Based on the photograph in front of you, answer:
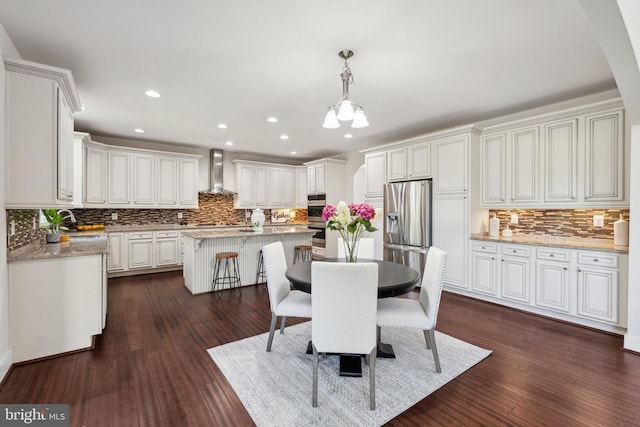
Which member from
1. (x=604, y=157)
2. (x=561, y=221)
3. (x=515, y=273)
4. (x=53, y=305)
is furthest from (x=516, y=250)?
(x=53, y=305)

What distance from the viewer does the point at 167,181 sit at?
5.95 metres

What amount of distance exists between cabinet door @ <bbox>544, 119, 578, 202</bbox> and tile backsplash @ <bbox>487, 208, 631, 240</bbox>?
39 centimetres

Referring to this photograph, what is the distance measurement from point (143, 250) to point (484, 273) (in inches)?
225

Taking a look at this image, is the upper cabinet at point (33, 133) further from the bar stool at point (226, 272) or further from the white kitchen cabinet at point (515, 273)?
the white kitchen cabinet at point (515, 273)

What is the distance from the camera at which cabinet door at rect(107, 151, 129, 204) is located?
5.38m

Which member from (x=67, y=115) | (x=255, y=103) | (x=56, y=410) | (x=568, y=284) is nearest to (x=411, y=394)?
(x=56, y=410)

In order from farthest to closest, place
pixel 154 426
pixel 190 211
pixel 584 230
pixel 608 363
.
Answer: pixel 190 211 → pixel 584 230 → pixel 608 363 → pixel 154 426

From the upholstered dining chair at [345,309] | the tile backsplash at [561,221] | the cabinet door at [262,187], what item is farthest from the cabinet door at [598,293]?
the cabinet door at [262,187]

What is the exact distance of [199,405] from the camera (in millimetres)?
1888

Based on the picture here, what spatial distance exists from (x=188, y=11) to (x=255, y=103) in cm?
176

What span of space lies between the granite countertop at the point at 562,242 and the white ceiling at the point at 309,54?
1740mm

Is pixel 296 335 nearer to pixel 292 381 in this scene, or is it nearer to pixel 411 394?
pixel 292 381

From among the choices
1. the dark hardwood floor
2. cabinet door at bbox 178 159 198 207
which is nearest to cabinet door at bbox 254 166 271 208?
cabinet door at bbox 178 159 198 207

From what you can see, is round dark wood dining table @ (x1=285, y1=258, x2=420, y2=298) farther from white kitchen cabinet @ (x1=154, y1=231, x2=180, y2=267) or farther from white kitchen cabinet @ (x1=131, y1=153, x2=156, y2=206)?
white kitchen cabinet @ (x1=131, y1=153, x2=156, y2=206)
